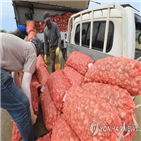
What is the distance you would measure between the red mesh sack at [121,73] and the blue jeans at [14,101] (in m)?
0.93

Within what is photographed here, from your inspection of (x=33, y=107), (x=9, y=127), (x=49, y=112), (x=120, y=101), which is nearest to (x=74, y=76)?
(x=49, y=112)

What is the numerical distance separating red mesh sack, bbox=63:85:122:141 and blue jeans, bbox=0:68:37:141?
1.53ft

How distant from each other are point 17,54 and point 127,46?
4.58 feet

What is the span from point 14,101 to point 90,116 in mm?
760

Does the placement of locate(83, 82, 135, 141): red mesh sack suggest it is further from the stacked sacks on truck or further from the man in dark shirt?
the man in dark shirt

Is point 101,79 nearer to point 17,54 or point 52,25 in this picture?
point 17,54

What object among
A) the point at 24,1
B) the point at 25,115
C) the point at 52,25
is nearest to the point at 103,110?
the point at 25,115

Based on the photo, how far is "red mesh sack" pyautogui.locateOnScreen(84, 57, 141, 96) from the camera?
3.06 ft

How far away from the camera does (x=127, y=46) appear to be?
1.28 meters

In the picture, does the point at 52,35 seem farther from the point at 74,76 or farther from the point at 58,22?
the point at 58,22

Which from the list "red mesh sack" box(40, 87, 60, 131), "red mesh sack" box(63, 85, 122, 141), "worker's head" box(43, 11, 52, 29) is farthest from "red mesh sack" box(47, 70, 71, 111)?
"worker's head" box(43, 11, 52, 29)

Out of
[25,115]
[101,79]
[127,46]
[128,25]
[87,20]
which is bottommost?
[25,115]

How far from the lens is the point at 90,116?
0.82m

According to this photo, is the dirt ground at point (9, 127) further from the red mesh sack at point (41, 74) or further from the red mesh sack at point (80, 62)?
the red mesh sack at point (80, 62)
